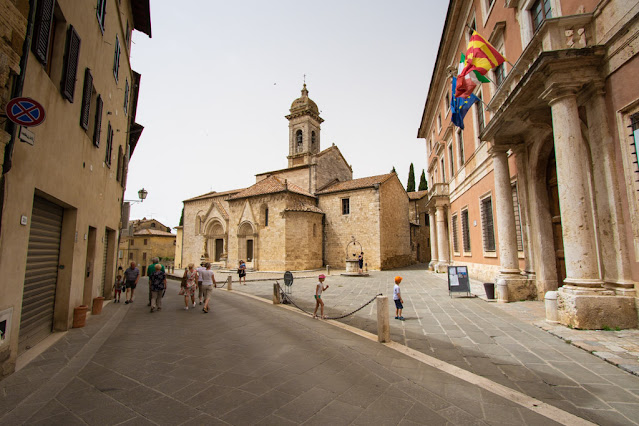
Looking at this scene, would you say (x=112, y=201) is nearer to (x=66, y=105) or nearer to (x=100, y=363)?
(x=66, y=105)

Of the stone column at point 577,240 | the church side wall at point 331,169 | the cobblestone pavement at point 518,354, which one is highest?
the church side wall at point 331,169

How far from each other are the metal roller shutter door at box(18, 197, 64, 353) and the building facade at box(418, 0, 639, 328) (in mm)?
9347

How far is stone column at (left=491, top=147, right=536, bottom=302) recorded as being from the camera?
8453mm

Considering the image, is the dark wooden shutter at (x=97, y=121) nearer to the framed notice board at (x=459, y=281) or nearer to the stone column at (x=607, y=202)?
the framed notice board at (x=459, y=281)

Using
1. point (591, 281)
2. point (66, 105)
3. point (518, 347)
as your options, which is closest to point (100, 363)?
point (66, 105)

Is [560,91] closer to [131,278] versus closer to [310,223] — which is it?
[131,278]

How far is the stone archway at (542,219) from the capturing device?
26.9ft

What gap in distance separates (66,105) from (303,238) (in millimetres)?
20672

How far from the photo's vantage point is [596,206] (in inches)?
236

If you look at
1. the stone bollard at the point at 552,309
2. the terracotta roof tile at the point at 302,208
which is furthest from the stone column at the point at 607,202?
the terracotta roof tile at the point at 302,208

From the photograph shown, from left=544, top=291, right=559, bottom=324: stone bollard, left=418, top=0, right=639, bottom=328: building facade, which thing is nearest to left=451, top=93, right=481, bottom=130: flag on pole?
left=418, top=0, right=639, bottom=328: building facade

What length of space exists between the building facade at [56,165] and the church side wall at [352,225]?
19.0 meters

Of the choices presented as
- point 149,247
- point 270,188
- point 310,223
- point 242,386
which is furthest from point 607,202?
point 149,247

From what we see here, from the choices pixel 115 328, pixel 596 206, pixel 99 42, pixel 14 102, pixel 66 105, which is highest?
pixel 99 42
